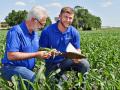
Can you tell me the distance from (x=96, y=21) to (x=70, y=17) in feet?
397

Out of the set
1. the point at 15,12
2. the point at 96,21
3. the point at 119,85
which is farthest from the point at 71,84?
the point at 96,21

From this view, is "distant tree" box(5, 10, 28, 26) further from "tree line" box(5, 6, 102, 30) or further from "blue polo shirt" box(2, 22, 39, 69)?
"blue polo shirt" box(2, 22, 39, 69)

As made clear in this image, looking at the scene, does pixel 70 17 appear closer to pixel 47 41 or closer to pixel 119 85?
pixel 47 41

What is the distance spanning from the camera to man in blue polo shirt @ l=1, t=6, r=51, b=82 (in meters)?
5.21

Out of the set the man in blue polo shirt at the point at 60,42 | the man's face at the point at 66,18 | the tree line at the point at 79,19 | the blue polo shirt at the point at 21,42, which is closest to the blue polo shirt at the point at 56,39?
the man in blue polo shirt at the point at 60,42

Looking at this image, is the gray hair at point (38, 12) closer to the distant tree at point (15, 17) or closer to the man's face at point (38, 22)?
the man's face at point (38, 22)

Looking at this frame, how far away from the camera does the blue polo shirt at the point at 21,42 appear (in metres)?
5.22

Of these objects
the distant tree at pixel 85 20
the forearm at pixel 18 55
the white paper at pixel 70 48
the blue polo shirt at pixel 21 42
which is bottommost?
the distant tree at pixel 85 20

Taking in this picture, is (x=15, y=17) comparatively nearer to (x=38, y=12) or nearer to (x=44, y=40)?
(x=44, y=40)

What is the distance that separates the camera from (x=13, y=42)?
17.1ft

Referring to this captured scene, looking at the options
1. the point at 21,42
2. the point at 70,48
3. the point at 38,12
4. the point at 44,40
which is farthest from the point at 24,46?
the point at 44,40

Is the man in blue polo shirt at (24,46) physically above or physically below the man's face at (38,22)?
below

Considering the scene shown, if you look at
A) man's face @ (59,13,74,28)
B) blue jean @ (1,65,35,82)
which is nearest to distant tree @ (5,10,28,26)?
man's face @ (59,13,74,28)

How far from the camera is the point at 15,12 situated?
112m
